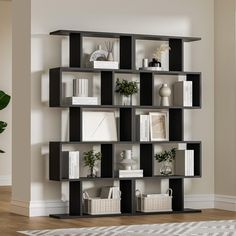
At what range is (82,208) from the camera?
24.6ft

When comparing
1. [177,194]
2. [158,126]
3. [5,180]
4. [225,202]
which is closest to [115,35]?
[158,126]

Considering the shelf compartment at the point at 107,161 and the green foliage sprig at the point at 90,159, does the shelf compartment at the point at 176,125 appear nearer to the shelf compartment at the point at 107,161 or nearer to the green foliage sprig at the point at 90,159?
the shelf compartment at the point at 107,161

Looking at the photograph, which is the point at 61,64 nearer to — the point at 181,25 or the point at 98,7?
the point at 98,7

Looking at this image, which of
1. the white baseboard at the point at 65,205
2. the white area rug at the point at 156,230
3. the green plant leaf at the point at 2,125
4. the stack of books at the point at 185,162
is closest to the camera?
the white area rug at the point at 156,230

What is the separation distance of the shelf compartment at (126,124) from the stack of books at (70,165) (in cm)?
56

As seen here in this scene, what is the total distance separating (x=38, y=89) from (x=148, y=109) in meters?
1.17

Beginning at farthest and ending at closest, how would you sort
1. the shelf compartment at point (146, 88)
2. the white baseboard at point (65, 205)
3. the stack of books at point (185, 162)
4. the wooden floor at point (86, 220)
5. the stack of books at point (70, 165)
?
the stack of books at point (185, 162) → the shelf compartment at point (146, 88) → the white baseboard at point (65, 205) → the stack of books at point (70, 165) → the wooden floor at point (86, 220)

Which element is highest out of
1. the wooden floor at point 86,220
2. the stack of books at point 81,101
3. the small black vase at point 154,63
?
the small black vase at point 154,63

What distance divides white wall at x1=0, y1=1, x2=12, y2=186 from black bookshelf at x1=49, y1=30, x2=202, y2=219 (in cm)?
404

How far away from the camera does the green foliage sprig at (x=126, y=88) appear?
7.66 m

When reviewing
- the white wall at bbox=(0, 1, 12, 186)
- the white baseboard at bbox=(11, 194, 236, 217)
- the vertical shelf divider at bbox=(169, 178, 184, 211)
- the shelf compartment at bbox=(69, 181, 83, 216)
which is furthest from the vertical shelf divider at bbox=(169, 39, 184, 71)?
the white wall at bbox=(0, 1, 12, 186)

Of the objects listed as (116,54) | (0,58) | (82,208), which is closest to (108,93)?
(116,54)

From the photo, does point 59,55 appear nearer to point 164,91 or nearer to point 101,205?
point 164,91

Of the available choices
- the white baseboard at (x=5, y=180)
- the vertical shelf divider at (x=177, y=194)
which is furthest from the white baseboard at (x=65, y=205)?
the white baseboard at (x=5, y=180)
